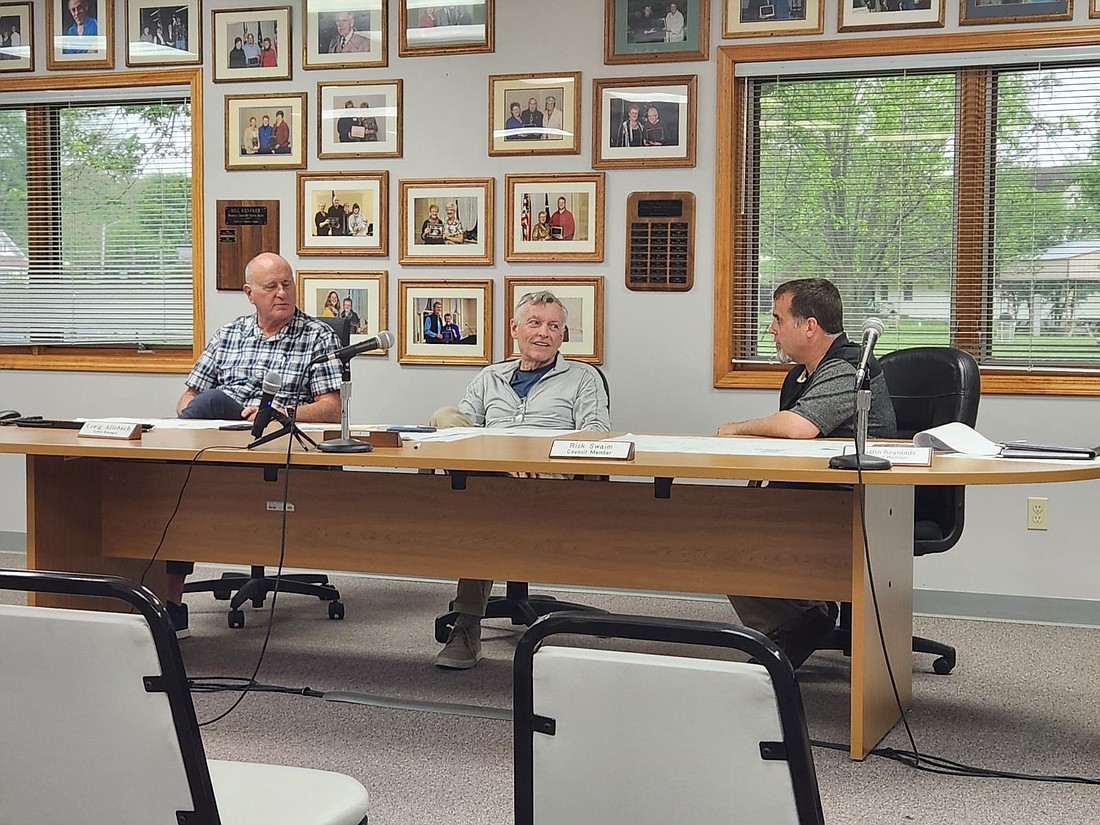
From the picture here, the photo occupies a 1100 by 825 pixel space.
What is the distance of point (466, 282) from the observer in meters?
4.84

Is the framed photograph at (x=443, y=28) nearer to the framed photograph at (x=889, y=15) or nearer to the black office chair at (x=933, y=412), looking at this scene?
the framed photograph at (x=889, y=15)

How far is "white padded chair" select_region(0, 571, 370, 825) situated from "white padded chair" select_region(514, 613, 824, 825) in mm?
380

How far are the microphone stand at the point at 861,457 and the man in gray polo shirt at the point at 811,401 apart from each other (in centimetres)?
63

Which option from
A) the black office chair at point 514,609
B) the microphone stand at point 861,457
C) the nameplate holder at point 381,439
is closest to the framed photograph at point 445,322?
the black office chair at point 514,609

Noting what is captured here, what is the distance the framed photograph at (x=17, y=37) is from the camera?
5.33 meters

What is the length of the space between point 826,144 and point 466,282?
1474 millimetres

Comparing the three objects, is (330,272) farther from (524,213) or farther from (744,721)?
(744,721)

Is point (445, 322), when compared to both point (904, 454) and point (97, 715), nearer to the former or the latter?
point (904, 454)

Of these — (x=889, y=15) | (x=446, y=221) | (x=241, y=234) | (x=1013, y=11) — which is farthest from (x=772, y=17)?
(x=241, y=234)

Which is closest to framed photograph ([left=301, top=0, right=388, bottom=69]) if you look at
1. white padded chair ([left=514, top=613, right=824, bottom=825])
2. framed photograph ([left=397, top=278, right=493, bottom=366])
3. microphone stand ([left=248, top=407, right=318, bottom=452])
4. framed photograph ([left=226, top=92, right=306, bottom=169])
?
framed photograph ([left=226, top=92, right=306, bottom=169])

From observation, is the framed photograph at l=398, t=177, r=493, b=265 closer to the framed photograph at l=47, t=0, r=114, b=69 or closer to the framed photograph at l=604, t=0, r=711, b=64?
the framed photograph at l=604, t=0, r=711, b=64

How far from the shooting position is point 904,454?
8.87ft

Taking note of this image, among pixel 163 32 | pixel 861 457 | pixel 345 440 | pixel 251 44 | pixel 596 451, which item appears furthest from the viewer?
pixel 163 32

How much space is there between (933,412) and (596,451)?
4.48ft
